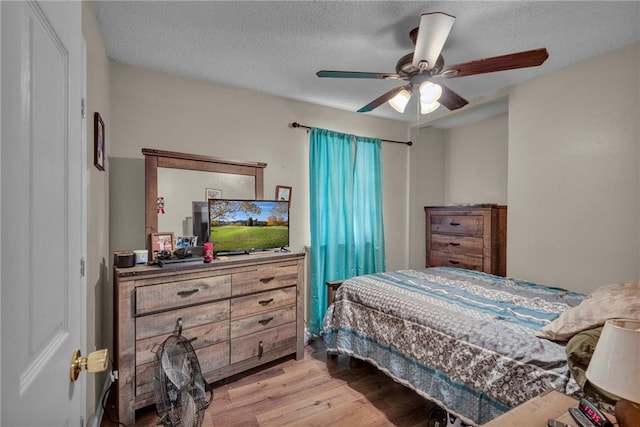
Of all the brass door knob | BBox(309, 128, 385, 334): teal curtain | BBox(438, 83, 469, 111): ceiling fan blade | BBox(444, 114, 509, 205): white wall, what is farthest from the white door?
BBox(444, 114, 509, 205): white wall

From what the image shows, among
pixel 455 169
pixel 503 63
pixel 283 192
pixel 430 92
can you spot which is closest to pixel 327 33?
pixel 430 92

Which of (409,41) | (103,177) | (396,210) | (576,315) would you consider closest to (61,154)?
(103,177)

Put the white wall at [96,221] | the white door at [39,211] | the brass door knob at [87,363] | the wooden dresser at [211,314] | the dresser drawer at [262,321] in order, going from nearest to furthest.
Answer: the white door at [39,211] < the brass door knob at [87,363] < the white wall at [96,221] < the wooden dresser at [211,314] < the dresser drawer at [262,321]

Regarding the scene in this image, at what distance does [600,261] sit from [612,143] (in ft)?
2.94

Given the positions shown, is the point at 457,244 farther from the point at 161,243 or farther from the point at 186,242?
the point at 161,243

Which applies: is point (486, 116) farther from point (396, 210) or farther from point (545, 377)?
point (545, 377)

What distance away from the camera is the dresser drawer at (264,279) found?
7.91 ft

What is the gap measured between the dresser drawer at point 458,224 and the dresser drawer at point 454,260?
28 centimetres

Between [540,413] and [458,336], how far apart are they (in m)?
0.67

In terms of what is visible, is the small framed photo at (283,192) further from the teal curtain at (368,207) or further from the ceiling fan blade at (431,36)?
the ceiling fan blade at (431,36)

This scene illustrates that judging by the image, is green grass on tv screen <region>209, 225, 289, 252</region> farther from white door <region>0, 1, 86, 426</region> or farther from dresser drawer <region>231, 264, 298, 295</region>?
white door <region>0, 1, 86, 426</region>

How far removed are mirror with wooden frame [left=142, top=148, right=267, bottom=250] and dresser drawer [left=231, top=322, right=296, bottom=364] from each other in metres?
0.90

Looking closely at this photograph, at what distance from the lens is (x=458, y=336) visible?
1.71 metres

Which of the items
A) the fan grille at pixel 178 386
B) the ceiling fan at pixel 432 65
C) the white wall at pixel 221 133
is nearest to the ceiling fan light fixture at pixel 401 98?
the ceiling fan at pixel 432 65
